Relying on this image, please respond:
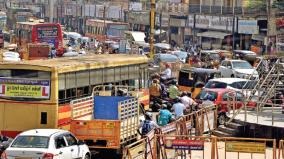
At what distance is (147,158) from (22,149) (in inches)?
125

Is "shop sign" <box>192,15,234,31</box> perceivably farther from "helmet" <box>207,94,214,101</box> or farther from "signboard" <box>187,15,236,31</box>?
"helmet" <box>207,94,214,101</box>

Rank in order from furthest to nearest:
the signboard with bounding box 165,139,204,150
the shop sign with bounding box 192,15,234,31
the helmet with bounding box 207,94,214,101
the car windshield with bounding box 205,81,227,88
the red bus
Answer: the shop sign with bounding box 192,15,234,31 < the red bus < the car windshield with bounding box 205,81,227,88 < the helmet with bounding box 207,94,214,101 < the signboard with bounding box 165,139,204,150

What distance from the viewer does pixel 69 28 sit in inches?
4129

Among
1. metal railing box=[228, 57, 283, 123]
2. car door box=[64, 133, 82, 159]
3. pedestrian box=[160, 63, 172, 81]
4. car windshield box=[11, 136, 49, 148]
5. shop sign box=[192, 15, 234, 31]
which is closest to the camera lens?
car windshield box=[11, 136, 49, 148]

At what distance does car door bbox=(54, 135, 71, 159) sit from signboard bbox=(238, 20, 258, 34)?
142ft

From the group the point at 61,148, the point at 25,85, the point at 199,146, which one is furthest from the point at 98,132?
the point at 199,146

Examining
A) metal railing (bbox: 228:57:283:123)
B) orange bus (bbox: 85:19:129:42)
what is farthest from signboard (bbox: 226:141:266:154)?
orange bus (bbox: 85:19:129:42)

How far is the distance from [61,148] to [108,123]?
2690 mm

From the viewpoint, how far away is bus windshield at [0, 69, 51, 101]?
22047mm

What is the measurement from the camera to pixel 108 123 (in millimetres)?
21531

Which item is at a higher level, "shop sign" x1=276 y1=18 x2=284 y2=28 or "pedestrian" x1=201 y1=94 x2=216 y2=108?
"shop sign" x1=276 y1=18 x2=284 y2=28

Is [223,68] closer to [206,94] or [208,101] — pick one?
[206,94]

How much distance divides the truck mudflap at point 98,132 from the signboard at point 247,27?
40.8 meters

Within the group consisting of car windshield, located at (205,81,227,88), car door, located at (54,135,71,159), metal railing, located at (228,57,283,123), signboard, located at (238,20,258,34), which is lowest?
car door, located at (54,135,71,159)
